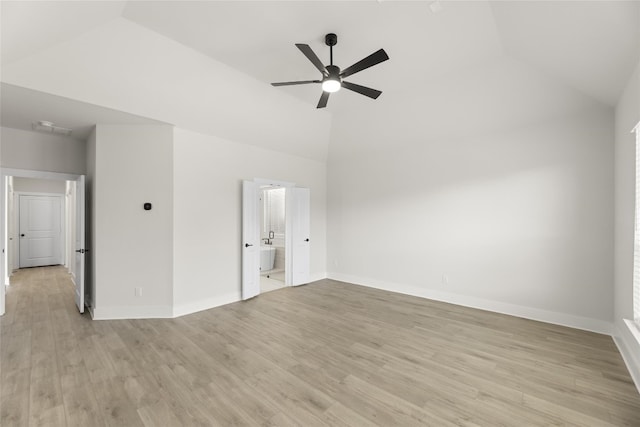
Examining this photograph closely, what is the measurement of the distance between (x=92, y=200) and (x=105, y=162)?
64cm

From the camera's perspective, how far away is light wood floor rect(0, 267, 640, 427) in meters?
2.09

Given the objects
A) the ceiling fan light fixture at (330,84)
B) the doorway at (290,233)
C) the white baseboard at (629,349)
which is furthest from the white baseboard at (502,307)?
the ceiling fan light fixture at (330,84)

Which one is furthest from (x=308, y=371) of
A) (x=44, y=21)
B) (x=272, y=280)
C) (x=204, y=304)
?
(x=272, y=280)

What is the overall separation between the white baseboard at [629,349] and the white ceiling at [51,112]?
6018mm

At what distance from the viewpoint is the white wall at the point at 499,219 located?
368 cm

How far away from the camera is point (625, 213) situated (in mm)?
3037

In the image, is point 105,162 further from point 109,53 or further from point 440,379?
point 440,379

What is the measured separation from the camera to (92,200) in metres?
4.14

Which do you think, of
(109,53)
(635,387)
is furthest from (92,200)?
(635,387)

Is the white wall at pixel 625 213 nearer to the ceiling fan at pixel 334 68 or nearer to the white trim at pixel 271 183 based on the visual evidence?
the ceiling fan at pixel 334 68

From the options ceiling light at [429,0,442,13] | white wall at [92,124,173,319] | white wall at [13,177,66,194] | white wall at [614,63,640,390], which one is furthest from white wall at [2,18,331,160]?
white wall at [13,177,66,194]

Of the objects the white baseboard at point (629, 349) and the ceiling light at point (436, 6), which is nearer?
the white baseboard at point (629, 349)

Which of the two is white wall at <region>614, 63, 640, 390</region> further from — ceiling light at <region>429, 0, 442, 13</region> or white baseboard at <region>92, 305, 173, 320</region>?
white baseboard at <region>92, 305, 173, 320</region>

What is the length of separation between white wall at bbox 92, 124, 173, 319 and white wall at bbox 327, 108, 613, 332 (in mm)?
3604
